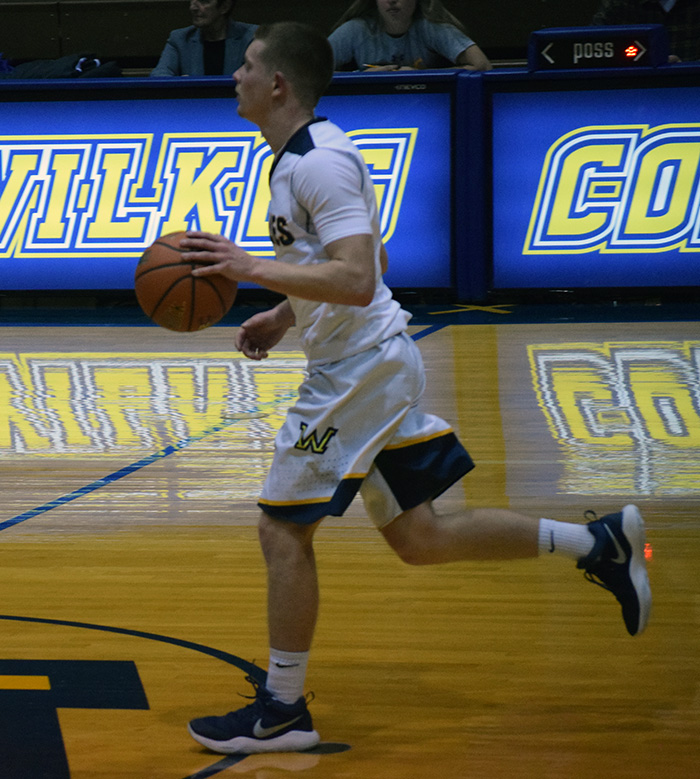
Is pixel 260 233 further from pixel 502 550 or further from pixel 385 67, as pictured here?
pixel 502 550

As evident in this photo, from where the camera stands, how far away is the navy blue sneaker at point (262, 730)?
9.13ft

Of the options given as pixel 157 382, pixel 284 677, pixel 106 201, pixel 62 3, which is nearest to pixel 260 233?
pixel 106 201

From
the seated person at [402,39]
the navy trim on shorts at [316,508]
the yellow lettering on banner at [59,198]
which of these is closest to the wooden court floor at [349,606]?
the navy trim on shorts at [316,508]

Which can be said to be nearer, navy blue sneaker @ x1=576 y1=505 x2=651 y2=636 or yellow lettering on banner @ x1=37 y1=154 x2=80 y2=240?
navy blue sneaker @ x1=576 y1=505 x2=651 y2=636

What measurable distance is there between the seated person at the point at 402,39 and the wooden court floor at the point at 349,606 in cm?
397

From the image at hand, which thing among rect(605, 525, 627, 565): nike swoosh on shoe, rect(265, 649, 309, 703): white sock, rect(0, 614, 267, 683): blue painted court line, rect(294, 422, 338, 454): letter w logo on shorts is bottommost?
rect(0, 614, 267, 683): blue painted court line

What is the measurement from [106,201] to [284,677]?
793 cm

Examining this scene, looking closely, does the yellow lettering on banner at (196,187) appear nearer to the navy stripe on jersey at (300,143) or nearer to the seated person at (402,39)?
the seated person at (402,39)

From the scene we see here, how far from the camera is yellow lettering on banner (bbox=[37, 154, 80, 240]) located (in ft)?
33.8

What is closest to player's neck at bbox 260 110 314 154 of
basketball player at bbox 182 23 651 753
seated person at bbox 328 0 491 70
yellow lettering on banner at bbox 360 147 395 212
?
basketball player at bbox 182 23 651 753

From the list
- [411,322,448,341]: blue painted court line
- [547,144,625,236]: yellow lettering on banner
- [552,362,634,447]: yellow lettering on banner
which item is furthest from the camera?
[547,144,625,236]: yellow lettering on banner

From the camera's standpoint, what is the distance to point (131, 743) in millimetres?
2812

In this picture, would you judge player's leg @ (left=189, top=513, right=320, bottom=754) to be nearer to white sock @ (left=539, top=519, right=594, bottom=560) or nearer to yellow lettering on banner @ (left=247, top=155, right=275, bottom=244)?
white sock @ (left=539, top=519, right=594, bottom=560)

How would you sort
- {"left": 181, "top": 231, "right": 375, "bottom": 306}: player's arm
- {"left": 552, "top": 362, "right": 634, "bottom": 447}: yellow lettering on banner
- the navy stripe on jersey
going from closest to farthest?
{"left": 181, "top": 231, "right": 375, "bottom": 306}: player's arm → the navy stripe on jersey → {"left": 552, "top": 362, "right": 634, "bottom": 447}: yellow lettering on banner
